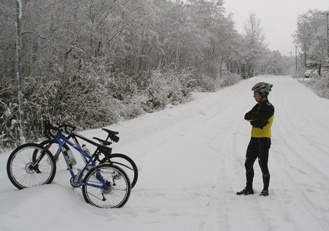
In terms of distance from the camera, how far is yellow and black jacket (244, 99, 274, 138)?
461cm

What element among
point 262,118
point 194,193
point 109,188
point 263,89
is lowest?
point 194,193

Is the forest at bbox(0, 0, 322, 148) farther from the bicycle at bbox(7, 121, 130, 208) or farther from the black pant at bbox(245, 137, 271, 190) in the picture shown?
the black pant at bbox(245, 137, 271, 190)

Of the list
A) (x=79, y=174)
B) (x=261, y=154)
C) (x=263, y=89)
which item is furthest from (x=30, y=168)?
(x=263, y=89)

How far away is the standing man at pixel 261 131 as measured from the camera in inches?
182

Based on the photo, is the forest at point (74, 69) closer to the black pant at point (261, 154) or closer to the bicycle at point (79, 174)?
the bicycle at point (79, 174)

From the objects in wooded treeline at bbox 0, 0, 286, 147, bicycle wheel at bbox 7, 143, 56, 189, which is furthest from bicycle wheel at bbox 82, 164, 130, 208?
wooded treeline at bbox 0, 0, 286, 147

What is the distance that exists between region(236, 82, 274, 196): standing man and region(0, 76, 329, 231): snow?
294mm

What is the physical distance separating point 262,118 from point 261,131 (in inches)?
9.2

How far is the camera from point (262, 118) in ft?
15.1

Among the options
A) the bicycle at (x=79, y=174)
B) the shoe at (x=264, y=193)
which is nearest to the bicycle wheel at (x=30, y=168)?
the bicycle at (x=79, y=174)

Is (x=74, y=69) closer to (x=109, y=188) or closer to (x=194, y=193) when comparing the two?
(x=109, y=188)

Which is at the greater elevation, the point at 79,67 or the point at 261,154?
the point at 79,67

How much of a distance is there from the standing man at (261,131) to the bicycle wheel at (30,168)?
309 centimetres

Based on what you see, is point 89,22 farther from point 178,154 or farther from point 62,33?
point 178,154
